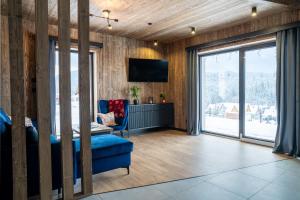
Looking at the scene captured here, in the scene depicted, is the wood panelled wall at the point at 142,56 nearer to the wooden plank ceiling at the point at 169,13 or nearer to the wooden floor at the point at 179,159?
the wooden plank ceiling at the point at 169,13

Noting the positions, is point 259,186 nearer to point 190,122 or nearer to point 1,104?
point 190,122

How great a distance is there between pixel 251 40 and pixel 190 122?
2.51 metres

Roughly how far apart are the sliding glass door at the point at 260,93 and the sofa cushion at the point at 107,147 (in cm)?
319

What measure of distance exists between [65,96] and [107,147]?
0.95 m

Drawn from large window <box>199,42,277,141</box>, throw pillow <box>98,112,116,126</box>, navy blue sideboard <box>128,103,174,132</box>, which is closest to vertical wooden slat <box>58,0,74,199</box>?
throw pillow <box>98,112,116,126</box>

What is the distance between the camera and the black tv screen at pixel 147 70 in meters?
6.46

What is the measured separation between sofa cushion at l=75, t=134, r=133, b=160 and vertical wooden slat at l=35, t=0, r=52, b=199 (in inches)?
21.3

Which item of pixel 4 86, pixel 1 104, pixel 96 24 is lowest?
pixel 1 104

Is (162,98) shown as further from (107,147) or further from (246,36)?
(107,147)

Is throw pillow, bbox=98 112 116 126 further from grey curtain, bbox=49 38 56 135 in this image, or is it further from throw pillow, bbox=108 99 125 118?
grey curtain, bbox=49 38 56 135

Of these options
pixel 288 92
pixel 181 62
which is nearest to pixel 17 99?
pixel 288 92

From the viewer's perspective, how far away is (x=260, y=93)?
5109mm

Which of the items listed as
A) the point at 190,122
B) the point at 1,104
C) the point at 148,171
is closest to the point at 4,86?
the point at 1,104

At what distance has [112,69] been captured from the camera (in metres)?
6.21
